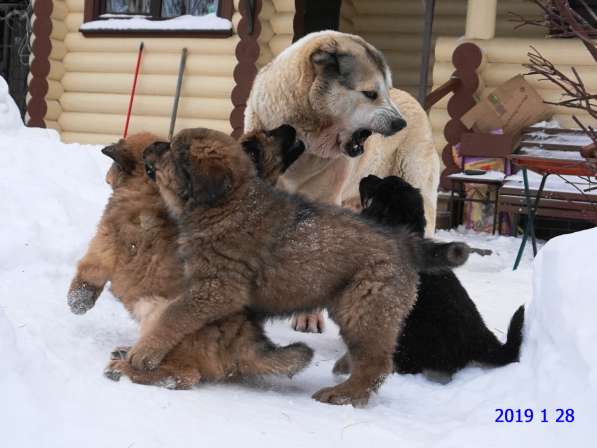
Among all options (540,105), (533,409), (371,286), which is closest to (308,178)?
(371,286)

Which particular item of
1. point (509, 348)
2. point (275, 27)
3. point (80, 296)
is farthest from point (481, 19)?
point (80, 296)

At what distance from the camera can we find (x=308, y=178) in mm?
5383

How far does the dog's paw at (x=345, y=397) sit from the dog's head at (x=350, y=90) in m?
2.29

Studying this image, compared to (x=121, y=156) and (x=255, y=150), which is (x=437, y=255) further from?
(x=121, y=156)

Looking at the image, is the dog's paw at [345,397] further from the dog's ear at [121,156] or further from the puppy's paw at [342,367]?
the dog's ear at [121,156]

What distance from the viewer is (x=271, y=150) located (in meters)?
4.37

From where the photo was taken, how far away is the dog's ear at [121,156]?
384 centimetres

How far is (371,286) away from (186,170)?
1.00m

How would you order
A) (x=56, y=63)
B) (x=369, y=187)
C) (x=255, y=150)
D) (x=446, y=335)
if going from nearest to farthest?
(x=446, y=335), (x=255, y=150), (x=369, y=187), (x=56, y=63)

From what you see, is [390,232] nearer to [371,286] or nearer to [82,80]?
[371,286]

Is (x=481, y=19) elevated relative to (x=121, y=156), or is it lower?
elevated

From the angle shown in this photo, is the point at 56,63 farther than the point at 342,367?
Yes

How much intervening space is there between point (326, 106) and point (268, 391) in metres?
2.34

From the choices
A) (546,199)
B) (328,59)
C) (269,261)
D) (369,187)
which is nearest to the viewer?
(269,261)
